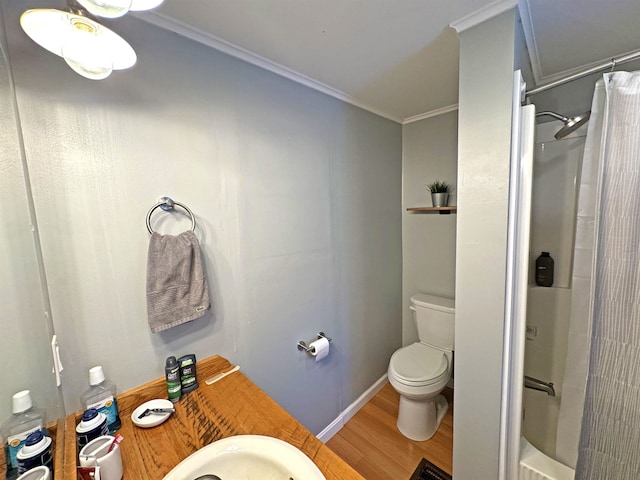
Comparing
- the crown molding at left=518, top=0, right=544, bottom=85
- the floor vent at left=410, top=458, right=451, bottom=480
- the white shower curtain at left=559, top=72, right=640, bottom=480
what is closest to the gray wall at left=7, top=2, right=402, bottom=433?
the floor vent at left=410, top=458, right=451, bottom=480

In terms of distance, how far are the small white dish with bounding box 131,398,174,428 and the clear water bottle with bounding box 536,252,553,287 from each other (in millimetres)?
2047

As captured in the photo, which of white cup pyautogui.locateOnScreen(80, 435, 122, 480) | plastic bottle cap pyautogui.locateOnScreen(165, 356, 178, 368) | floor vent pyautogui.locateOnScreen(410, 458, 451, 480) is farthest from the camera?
floor vent pyautogui.locateOnScreen(410, 458, 451, 480)

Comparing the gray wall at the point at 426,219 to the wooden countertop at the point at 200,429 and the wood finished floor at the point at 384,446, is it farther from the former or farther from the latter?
the wooden countertop at the point at 200,429

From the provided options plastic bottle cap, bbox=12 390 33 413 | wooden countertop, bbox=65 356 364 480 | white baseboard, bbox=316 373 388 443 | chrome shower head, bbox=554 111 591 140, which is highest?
chrome shower head, bbox=554 111 591 140

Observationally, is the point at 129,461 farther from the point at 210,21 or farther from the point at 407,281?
the point at 407,281

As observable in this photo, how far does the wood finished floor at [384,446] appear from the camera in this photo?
1517 mm

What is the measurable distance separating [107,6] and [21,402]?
3.13ft

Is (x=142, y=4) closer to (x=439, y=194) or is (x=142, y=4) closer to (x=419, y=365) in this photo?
(x=439, y=194)

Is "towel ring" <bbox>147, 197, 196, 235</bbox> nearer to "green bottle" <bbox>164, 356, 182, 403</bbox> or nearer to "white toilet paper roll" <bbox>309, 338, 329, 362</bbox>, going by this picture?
"green bottle" <bbox>164, 356, 182, 403</bbox>

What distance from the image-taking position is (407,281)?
2.29m

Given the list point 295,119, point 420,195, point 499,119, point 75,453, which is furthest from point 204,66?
point 420,195

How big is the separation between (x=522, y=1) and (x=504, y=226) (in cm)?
85

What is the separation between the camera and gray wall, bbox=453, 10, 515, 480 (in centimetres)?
97

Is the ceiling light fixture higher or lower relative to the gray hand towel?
higher
